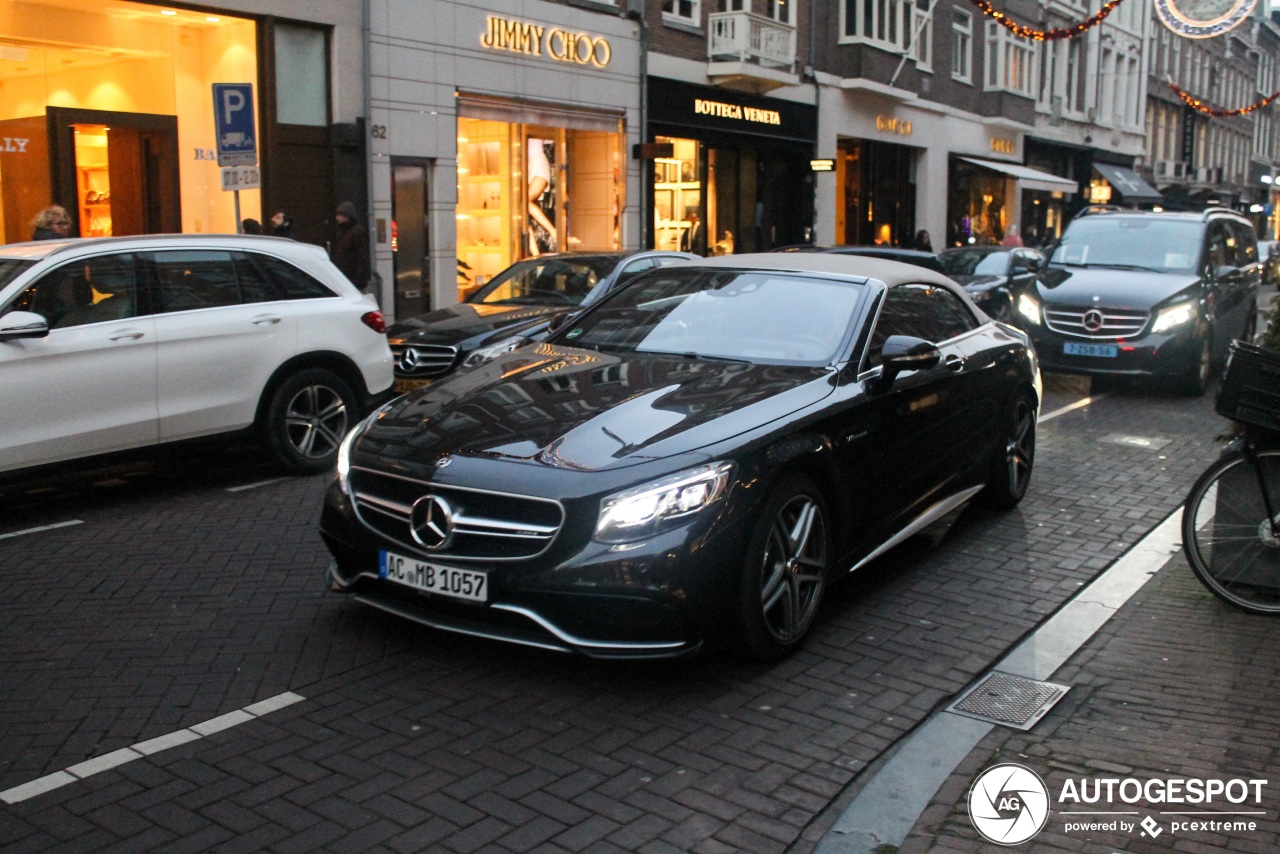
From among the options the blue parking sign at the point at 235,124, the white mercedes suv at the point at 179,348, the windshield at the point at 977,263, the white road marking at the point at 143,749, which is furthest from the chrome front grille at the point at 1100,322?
the white road marking at the point at 143,749

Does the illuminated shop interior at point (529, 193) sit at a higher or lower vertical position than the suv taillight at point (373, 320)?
higher

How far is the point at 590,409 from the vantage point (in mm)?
5168

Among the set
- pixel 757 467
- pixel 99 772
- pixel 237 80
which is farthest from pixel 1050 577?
pixel 237 80

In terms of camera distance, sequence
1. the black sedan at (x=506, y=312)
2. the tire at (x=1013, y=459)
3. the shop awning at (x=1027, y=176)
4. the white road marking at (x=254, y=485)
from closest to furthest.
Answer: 1. the tire at (x=1013, y=459)
2. the white road marking at (x=254, y=485)
3. the black sedan at (x=506, y=312)
4. the shop awning at (x=1027, y=176)

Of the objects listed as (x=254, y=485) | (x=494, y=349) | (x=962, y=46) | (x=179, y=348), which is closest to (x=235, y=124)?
(x=494, y=349)

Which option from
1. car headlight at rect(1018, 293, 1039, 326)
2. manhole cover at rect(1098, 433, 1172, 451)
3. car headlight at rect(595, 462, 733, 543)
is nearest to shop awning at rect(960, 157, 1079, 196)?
car headlight at rect(1018, 293, 1039, 326)

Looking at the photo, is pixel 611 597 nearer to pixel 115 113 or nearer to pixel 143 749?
pixel 143 749

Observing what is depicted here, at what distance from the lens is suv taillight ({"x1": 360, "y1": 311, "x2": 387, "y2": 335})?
925cm

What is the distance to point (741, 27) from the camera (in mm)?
24906

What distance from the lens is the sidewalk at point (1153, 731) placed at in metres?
3.75

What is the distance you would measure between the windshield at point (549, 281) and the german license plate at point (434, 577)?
24.2ft

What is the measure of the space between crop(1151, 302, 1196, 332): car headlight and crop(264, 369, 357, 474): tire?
8.57 meters

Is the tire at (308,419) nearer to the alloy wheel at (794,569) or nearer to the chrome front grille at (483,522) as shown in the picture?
the chrome front grille at (483,522)

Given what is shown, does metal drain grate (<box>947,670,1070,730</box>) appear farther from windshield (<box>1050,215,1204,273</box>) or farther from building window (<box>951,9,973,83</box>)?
building window (<box>951,9,973,83</box>)
